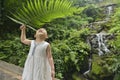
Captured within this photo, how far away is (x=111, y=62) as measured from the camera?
6.48 metres

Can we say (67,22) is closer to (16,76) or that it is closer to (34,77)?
(16,76)

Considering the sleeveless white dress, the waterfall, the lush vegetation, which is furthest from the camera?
the waterfall

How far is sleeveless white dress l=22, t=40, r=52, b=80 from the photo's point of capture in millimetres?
3418

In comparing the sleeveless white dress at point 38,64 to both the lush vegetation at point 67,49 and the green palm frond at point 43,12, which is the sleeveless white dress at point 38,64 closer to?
the lush vegetation at point 67,49

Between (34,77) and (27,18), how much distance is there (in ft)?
11.0

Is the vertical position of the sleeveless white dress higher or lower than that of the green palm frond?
lower

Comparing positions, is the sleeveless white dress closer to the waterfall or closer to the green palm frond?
the green palm frond

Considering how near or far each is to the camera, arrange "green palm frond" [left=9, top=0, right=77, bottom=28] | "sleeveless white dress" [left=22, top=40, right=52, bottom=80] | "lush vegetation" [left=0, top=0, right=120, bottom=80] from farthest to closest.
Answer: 1. "green palm frond" [left=9, top=0, right=77, bottom=28]
2. "lush vegetation" [left=0, top=0, right=120, bottom=80]
3. "sleeveless white dress" [left=22, top=40, right=52, bottom=80]

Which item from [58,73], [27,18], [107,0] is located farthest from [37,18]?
[107,0]

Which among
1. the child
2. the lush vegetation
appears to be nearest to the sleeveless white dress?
the child

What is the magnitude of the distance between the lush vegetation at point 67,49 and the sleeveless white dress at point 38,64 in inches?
98.8

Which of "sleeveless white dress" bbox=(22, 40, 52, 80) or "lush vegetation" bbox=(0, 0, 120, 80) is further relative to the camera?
"lush vegetation" bbox=(0, 0, 120, 80)

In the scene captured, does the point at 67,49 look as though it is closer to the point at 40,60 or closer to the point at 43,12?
the point at 43,12

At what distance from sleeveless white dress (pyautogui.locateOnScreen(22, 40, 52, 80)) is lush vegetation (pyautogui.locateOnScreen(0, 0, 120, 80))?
2.51 metres
